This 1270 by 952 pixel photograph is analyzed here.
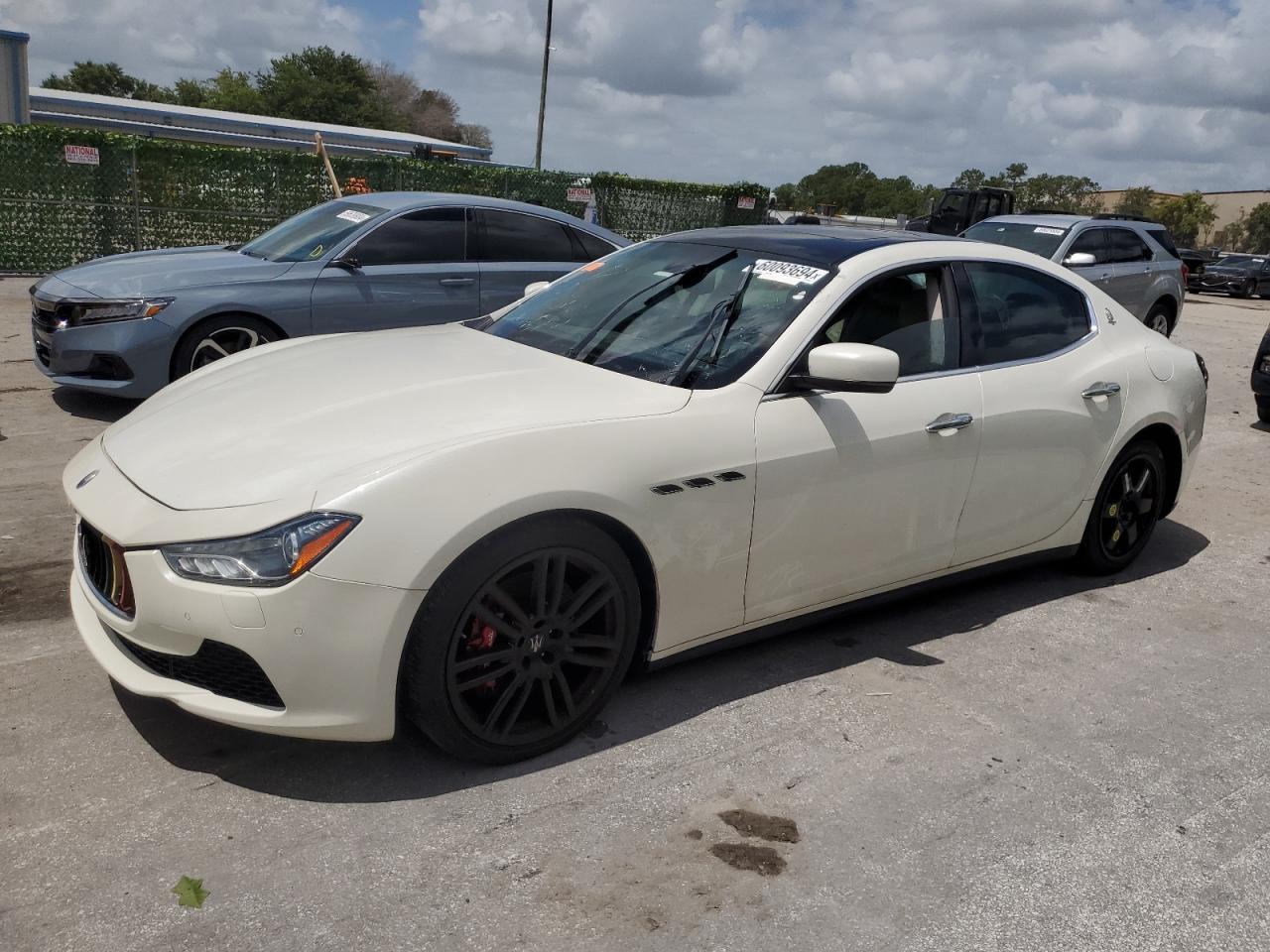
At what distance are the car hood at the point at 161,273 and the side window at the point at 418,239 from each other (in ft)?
1.96

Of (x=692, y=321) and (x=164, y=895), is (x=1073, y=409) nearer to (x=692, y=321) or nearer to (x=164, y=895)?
(x=692, y=321)

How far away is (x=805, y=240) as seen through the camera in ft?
13.5

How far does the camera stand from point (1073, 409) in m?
4.41

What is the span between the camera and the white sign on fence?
14844 mm

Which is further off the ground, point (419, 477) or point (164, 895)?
point (419, 477)

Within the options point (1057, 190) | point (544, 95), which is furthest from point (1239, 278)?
point (1057, 190)

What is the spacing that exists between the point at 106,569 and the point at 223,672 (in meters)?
0.54

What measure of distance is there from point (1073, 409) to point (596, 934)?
302 cm

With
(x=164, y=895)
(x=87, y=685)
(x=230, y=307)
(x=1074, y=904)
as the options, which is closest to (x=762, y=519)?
(x=1074, y=904)

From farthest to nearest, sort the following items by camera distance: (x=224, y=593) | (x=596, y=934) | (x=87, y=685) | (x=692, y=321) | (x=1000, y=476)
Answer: (x=1000, y=476) < (x=692, y=321) < (x=87, y=685) < (x=224, y=593) < (x=596, y=934)

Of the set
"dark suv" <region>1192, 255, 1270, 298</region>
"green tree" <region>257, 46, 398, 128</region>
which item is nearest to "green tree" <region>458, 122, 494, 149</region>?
"green tree" <region>257, 46, 398, 128</region>

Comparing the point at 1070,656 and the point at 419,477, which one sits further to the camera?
the point at 1070,656

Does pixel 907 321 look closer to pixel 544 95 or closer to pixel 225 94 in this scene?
pixel 544 95

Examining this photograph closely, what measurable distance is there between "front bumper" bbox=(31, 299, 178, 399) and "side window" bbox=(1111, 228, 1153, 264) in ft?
33.8
